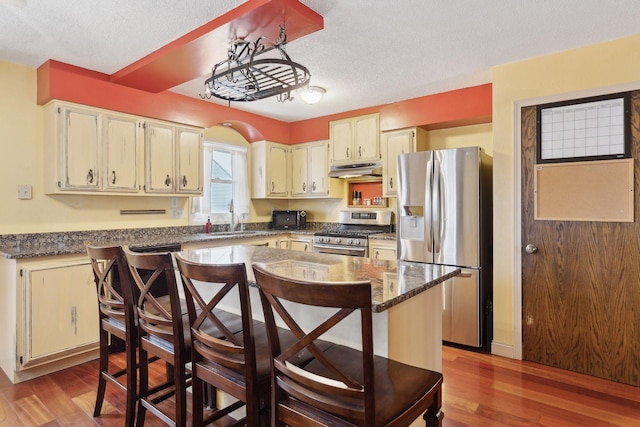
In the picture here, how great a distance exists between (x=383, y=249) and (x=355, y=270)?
2.00m

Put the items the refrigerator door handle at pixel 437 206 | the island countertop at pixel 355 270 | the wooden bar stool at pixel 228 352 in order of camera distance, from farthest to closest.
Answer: the refrigerator door handle at pixel 437 206
the island countertop at pixel 355 270
the wooden bar stool at pixel 228 352

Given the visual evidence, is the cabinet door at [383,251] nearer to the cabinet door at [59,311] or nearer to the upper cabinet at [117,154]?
the upper cabinet at [117,154]

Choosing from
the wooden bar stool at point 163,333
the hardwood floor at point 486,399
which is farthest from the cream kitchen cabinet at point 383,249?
the wooden bar stool at point 163,333

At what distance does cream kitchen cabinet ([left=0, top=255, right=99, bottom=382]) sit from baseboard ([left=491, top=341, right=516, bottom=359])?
3262 millimetres

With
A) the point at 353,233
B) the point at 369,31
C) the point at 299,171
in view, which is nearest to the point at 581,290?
the point at 353,233

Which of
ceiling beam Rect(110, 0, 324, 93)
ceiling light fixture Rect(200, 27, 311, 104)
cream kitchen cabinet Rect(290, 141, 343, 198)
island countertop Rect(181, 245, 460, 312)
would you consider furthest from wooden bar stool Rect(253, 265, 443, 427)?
cream kitchen cabinet Rect(290, 141, 343, 198)

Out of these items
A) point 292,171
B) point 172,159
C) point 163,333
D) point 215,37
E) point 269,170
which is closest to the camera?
point 163,333

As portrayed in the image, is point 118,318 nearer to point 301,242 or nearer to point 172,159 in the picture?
point 172,159

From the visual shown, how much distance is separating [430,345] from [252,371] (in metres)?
0.92

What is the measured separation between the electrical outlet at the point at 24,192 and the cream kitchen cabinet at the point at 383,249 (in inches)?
123

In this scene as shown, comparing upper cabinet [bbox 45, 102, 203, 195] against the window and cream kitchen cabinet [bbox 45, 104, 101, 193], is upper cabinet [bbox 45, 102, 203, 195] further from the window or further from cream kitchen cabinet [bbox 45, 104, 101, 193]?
the window

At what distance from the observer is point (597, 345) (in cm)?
265

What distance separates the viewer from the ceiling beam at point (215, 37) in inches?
80.8

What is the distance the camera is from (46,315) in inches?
105
